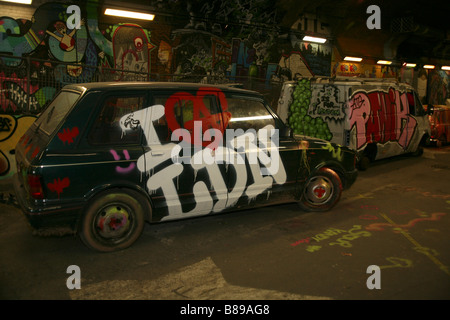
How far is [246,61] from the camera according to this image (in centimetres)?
1537

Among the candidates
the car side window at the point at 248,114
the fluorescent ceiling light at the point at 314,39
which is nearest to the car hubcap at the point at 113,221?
the car side window at the point at 248,114

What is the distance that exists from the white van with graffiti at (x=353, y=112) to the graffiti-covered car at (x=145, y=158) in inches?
126

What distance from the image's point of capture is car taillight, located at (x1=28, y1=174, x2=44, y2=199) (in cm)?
404

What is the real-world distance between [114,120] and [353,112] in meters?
5.68

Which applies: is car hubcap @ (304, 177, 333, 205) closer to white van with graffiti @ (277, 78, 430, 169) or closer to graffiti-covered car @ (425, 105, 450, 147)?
white van with graffiti @ (277, 78, 430, 169)

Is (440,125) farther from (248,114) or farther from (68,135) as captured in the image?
(68,135)

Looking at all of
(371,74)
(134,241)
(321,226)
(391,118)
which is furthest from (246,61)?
(134,241)

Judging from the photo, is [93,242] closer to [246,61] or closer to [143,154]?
[143,154]

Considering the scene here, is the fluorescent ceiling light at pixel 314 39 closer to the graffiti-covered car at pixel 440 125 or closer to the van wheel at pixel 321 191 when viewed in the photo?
the graffiti-covered car at pixel 440 125

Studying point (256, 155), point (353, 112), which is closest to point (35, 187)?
point (256, 155)

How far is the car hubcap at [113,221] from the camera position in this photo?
451 cm

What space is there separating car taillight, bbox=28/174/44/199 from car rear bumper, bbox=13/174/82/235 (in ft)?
0.26

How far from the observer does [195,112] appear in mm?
4992

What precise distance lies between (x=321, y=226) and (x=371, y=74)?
18017 millimetres
